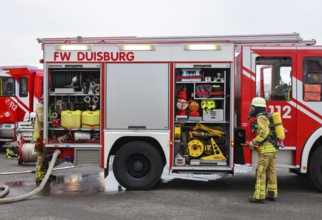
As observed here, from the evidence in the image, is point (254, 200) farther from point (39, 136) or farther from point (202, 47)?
point (39, 136)

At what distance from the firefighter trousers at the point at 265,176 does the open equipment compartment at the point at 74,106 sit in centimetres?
293

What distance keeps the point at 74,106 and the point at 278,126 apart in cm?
375

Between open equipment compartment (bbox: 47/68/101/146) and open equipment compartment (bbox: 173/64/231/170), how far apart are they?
1.50 meters

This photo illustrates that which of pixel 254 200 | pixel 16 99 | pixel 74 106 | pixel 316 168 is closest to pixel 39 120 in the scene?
pixel 74 106

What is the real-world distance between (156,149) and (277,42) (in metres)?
2.91

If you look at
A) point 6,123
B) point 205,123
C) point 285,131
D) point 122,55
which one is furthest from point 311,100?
point 6,123

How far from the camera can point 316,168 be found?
7.66 m

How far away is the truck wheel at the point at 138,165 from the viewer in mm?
7875

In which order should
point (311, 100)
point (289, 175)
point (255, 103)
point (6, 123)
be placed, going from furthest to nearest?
point (6, 123), point (289, 175), point (311, 100), point (255, 103)

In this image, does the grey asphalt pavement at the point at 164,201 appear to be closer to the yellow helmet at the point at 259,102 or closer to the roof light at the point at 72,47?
the yellow helmet at the point at 259,102

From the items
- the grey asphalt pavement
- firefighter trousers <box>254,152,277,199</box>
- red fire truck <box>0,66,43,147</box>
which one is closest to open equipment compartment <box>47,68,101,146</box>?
the grey asphalt pavement

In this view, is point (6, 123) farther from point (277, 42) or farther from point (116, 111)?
point (277, 42)

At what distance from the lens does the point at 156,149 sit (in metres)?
7.96

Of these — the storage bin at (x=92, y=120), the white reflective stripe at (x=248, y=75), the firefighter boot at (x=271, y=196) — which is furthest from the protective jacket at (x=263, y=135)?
the storage bin at (x=92, y=120)
